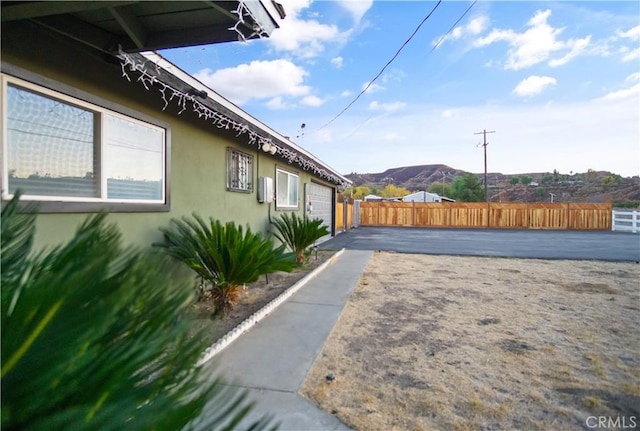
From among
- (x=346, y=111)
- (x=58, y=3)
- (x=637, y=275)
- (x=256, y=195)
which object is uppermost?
(x=346, y=111)

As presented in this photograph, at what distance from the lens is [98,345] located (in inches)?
20.1

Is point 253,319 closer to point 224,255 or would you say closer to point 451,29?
point 224,255

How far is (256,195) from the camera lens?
7.18m

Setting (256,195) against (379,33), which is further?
(379,33)

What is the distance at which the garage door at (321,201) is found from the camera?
12.3 metres

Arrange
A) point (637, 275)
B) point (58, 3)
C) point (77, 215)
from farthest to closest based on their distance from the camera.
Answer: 1. point (637, 275)
2. point (77, 215)
3. point (58, 3)

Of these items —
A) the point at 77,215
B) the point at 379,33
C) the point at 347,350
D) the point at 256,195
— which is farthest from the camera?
the point at 379,33

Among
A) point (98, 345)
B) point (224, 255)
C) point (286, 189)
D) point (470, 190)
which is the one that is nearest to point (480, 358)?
point (224, 255)

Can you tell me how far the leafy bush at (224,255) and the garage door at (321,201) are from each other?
6.50 metres

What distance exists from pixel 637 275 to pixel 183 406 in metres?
10.7

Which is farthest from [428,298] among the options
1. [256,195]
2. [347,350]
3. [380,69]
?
[380,69]

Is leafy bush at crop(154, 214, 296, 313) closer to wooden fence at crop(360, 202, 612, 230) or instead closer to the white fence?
wooden fence at crop(360, 202, 612, 230)

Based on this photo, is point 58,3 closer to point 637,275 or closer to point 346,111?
point 346,111

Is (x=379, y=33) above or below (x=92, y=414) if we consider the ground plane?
above
